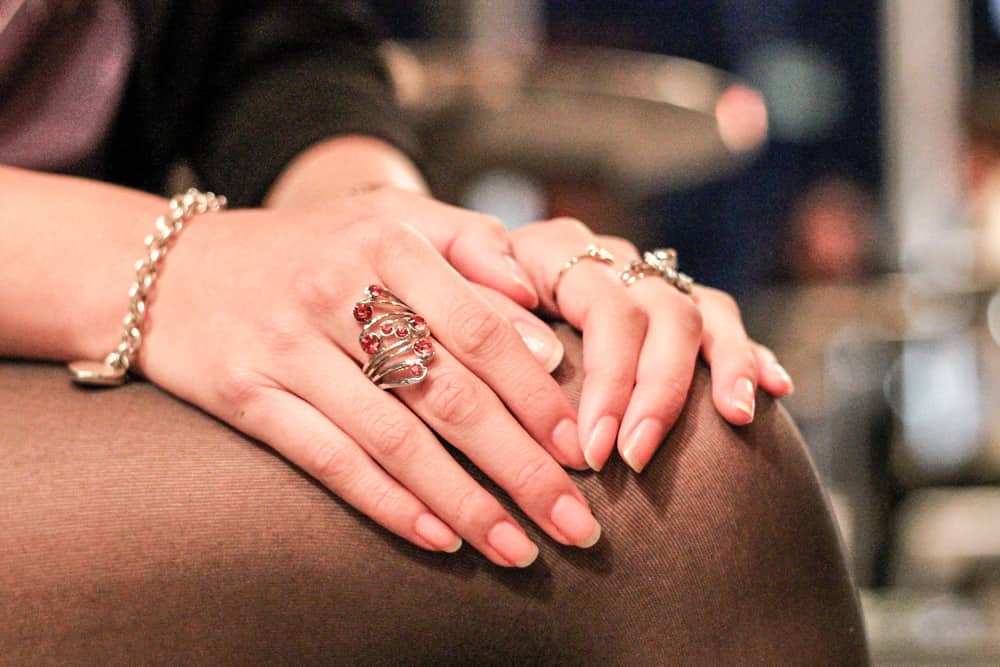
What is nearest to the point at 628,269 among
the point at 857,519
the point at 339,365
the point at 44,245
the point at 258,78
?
the point at 339,365

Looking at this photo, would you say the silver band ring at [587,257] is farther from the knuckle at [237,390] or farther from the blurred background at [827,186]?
the blurred background at [827,186]

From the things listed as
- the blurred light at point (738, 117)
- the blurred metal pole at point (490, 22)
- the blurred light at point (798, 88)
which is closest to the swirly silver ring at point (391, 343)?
the blurred light at point (738, 117)

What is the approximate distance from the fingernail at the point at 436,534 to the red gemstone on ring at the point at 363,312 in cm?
9

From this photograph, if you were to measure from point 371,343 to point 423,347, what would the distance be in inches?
0.9

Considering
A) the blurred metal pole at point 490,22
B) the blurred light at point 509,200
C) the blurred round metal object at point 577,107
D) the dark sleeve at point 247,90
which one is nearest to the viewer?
the dark sleeve at point 247,90

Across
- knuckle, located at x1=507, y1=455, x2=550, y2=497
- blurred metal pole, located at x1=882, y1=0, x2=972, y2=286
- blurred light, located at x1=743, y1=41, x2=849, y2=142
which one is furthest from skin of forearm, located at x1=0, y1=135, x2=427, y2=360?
blurred light, located at x1=743, y1=41, x2=849, y2=142

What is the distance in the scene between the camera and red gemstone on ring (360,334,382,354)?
41cm

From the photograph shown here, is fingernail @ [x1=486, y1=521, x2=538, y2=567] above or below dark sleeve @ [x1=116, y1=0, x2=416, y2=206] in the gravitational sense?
below

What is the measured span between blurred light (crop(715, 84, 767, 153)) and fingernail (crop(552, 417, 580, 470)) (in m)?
1.12

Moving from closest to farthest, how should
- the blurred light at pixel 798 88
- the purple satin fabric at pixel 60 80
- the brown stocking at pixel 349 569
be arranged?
the brown stocking at pixel 349 569 → the purple satin fabric at pixel 60 80 → the blurred light at pixel 798 88

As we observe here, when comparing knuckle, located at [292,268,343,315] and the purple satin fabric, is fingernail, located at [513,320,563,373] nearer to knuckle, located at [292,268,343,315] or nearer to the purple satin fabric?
knuckle, located at [292,268,343,315]

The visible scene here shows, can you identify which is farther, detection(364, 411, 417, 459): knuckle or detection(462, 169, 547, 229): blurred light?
detection(462, 169, 547, 229): blurred light

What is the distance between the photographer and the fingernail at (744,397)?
0.41 m

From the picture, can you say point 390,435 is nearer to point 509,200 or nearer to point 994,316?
point 994,316
